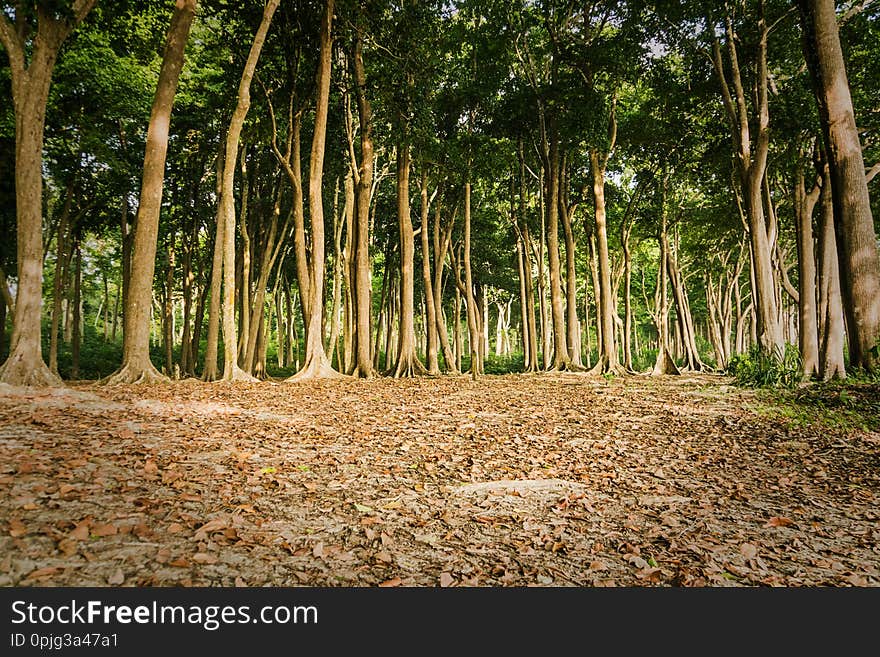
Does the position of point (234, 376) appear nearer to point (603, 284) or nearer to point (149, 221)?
point (149, 221)

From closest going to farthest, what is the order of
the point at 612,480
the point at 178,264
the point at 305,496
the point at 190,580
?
the point at 190,580 → the point at 305,496 → the point at 612,480 → the point at 178,264

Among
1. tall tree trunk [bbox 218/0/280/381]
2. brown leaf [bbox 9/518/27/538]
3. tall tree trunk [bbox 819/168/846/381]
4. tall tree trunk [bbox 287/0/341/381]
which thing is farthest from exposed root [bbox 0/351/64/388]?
tall tree trunk [bbox 819/168/846/381]

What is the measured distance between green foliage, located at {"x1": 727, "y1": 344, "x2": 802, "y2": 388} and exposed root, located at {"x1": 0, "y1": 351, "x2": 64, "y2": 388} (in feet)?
52.6

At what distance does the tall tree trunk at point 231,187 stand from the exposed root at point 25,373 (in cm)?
407

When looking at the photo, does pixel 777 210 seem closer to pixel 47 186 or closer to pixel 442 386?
pixel 442 386

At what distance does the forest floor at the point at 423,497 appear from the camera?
10.7 ft

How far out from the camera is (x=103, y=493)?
3896 millimetres

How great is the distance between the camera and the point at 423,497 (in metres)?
4.85

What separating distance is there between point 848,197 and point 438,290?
15761 millimetres

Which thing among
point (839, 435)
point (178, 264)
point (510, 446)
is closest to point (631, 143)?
point (839, 435)

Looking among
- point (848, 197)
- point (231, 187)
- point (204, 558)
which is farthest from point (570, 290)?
point (204, 558)

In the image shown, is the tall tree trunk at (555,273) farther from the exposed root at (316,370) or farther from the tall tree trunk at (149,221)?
the tall tree trunk at (149,221)

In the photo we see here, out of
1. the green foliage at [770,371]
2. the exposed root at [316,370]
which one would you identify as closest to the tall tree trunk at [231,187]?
the exposed root at [316,370]

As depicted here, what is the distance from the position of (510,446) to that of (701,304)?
140 feet
